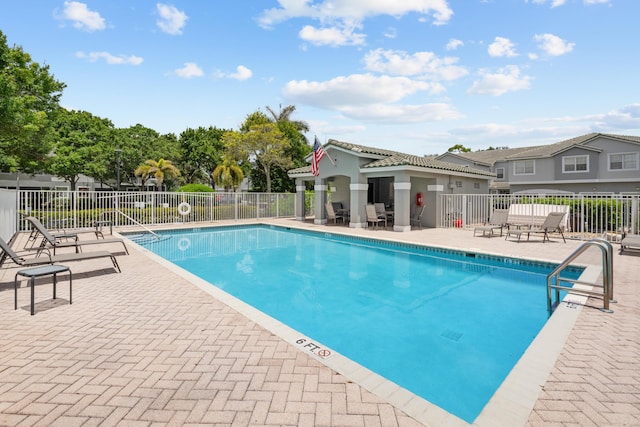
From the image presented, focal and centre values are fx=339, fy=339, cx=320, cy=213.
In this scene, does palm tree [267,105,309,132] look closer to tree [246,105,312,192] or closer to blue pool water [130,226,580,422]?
tree [246,105,312,192]

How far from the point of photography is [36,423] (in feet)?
8.45

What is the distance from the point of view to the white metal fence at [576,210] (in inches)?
517

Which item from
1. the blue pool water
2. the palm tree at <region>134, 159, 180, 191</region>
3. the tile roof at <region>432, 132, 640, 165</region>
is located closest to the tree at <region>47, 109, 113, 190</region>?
the palm tree at <region>134, 159, 180, 191</region>

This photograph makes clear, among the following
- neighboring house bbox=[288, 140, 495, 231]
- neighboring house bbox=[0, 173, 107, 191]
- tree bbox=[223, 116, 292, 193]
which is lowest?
neighboring house bbox=[288, 140, 495, 231]

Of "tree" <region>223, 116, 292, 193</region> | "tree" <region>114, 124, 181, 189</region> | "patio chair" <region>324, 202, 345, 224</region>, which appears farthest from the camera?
"tree" <region>114, 124, 181, 189</region>

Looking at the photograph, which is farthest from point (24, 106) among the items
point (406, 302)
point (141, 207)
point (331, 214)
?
point (406, 302)

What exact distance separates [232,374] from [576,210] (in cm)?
1763

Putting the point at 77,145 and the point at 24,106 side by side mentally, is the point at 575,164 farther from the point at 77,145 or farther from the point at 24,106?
the point at 77,145

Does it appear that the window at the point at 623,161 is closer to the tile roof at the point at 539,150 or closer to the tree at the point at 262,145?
the tile roof at the point at 539,150

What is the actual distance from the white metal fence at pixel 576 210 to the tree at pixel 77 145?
1337 inches

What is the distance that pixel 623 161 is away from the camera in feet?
96.3

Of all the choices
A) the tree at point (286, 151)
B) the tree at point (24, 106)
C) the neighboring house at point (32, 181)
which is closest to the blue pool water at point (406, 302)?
the tree at point (24, 106)

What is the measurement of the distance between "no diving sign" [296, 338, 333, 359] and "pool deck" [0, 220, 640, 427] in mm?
74

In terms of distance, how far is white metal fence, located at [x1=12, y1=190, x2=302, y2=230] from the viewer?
16078mm
